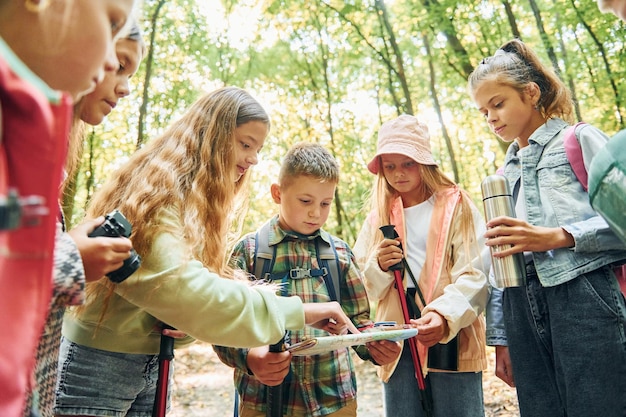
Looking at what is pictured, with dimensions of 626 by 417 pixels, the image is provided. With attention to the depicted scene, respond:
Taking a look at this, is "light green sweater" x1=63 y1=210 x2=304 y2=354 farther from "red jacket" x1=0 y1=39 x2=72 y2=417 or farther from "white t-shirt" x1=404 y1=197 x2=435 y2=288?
"white t-shirt" x1=404 y1=197 x2=435 y2=288

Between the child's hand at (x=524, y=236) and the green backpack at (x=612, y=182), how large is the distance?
2.27 ft

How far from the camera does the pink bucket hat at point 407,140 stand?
3172mm

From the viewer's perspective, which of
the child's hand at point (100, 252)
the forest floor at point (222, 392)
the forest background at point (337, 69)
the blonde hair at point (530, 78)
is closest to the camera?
the child's hand at point (100, 252)

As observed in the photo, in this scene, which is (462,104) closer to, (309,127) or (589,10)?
(309,127)

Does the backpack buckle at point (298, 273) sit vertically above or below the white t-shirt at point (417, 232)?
below

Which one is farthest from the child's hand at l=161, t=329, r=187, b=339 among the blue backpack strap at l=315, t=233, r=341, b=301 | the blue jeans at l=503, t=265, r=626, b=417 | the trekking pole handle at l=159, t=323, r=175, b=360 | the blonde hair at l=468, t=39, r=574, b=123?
the blonde hair at l=468, t=39, r=574, b=123

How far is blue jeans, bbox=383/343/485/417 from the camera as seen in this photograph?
271cm

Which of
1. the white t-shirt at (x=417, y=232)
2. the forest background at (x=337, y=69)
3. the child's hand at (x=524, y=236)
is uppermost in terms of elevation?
the forest background at (x=337, y=69)

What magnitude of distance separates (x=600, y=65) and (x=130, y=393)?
1065 centimetres

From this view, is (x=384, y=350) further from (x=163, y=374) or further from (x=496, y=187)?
(x=163, y=374)

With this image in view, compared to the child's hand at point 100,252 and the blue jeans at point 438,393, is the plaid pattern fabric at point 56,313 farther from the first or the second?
the blue jeans at point 438,393

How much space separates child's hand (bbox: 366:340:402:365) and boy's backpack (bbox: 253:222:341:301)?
14.7 inches

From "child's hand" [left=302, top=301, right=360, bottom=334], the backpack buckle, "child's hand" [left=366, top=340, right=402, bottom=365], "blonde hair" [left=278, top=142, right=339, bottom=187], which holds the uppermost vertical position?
"blonde hair" [left=278, top=142, right=339, bottom=187]

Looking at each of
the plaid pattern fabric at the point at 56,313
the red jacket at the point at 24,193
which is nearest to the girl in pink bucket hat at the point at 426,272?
the plaid pattern fabric at the point at 56,313
